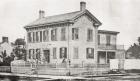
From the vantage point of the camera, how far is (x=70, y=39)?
1471 inches

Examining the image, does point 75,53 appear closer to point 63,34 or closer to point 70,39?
point 70,39

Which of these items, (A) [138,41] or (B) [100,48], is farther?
(A) [138,41]

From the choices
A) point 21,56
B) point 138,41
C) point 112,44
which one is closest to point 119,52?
point 112,44

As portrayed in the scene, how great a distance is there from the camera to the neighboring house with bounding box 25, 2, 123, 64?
37469mm

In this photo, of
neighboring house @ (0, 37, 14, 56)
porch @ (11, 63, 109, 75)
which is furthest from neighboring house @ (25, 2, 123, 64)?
neighboring house @ (0, 37, 14, 56)

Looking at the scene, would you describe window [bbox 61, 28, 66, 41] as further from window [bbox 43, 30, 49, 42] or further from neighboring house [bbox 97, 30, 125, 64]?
neighboring house [bbox 97, 30, 125, 64]

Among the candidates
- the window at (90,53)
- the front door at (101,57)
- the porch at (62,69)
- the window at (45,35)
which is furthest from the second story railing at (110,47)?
the porch at (62,69)

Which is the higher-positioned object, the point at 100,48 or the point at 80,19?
the point at 80,19

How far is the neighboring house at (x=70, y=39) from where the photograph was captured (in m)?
37.5

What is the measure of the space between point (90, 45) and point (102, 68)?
5787mm

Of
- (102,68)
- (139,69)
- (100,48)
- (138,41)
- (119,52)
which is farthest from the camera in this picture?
(138,41)

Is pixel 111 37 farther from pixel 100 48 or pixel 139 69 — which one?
pixel 139 69

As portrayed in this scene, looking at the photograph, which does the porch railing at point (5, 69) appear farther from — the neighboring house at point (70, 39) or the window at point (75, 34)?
the window at point (75, 34)

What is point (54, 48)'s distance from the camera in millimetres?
39469
